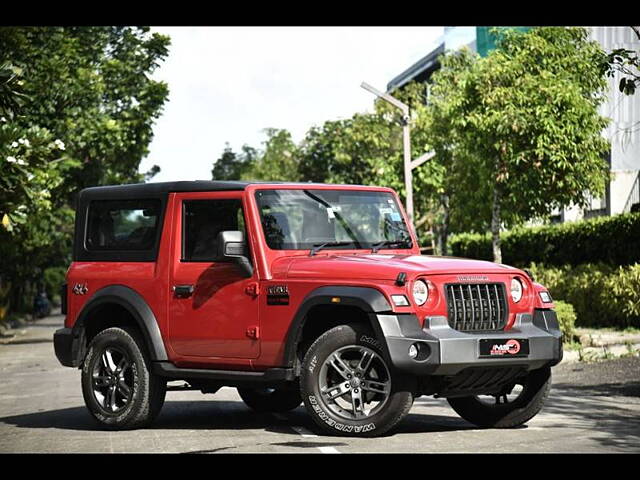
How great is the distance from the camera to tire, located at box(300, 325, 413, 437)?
9992mm

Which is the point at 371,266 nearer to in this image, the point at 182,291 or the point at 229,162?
the point at 182,291

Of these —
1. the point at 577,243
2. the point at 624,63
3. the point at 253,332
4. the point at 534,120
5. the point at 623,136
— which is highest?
the point at 623,136

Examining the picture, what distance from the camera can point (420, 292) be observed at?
32.9 ft

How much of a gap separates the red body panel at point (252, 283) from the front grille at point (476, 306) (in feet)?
0.26

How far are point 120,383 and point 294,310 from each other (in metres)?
2.22

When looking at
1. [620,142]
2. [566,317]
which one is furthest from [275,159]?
[566,317]

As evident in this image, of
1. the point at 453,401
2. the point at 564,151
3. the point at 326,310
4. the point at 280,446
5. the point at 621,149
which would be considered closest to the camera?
the point at 280,446

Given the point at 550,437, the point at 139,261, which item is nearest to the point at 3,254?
the point at 139,261

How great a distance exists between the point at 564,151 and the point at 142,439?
1713 centimetres

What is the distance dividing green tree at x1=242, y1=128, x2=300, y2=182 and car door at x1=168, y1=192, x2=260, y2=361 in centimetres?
5312

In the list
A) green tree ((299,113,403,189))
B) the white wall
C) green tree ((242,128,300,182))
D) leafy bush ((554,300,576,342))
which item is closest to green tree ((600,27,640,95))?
leafy bush ((554,300,576,342))

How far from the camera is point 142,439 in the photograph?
10.9 metres

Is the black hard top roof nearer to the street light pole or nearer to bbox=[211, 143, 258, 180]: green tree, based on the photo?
the street light pole
